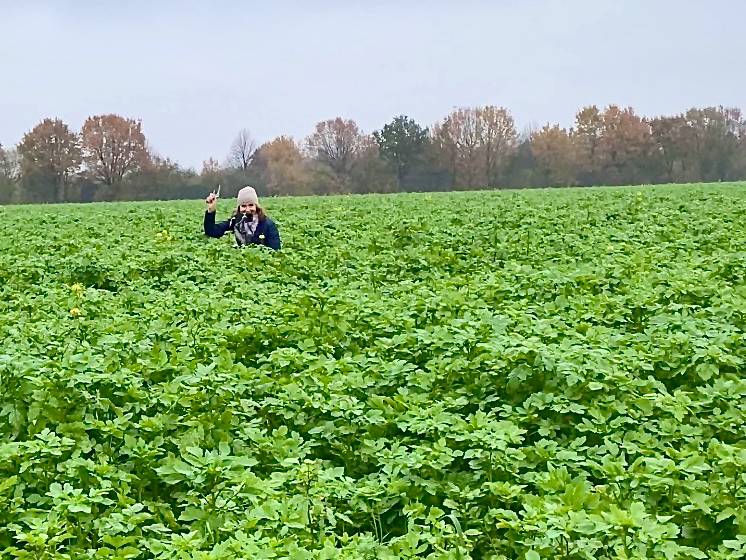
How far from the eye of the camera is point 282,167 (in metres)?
61.1

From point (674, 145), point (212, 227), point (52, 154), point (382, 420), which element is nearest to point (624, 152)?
point (674, 145)

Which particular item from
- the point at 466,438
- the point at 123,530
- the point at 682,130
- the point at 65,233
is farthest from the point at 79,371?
the point at 682,130

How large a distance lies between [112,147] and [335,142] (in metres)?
17.6

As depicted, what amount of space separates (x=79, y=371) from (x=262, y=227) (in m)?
6.35

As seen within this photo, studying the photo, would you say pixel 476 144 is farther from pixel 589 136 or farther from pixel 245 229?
pixel 245 229

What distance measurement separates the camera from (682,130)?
6075 cm

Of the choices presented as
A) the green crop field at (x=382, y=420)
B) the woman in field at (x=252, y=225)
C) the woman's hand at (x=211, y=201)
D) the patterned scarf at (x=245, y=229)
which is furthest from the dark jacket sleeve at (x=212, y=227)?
the green crop field at (x=382, y=420)

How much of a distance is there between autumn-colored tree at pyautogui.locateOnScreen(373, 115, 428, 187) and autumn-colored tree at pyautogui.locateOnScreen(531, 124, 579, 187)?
29.7ft

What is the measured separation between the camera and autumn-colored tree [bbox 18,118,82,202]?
5628 centimetres

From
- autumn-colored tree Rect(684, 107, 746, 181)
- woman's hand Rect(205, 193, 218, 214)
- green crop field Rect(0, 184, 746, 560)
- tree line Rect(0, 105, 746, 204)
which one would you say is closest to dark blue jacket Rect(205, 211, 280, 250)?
woman's hand Rect(205, 193, 218, 214)

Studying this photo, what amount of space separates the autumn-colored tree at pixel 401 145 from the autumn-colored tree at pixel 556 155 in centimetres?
904

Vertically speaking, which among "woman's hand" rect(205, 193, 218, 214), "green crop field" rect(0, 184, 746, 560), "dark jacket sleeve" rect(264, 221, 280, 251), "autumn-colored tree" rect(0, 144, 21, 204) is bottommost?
"green crop field" rect(0, 184, 746, 560)

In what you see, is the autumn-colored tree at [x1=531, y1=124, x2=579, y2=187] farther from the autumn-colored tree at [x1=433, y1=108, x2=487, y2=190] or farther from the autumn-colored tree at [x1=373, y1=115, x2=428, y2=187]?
the autumn-colored tree at [x1=373, y1=115, x2=428, y2=187]

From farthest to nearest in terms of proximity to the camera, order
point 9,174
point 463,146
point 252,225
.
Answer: point 463,146 → point 9,174 → point 252,225
